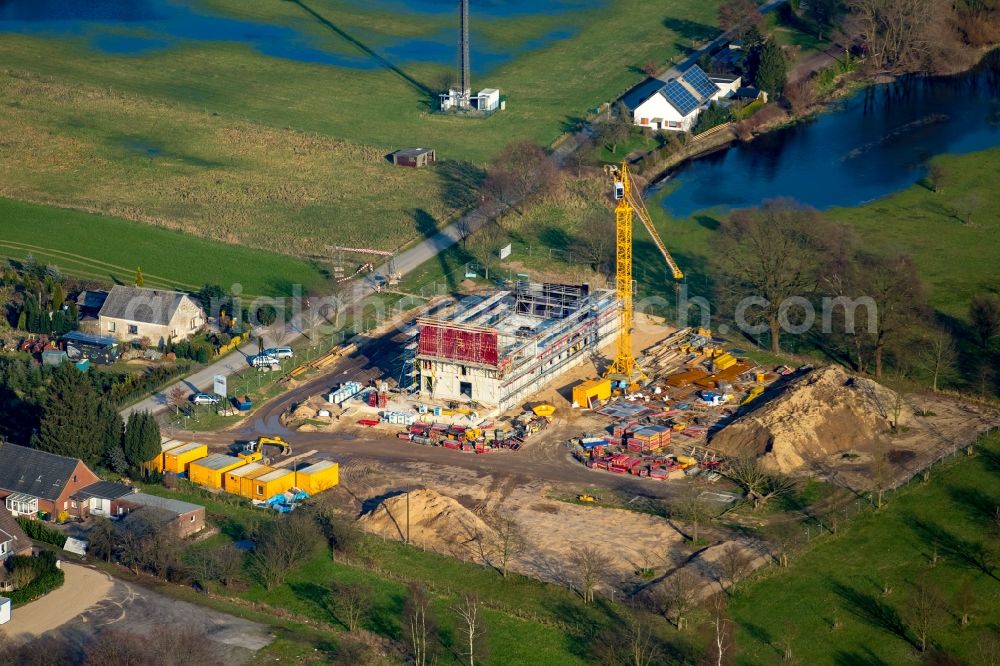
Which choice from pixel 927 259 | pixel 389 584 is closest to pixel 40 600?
pixel 389 584

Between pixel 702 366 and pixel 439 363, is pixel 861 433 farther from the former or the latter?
pixel 439 363

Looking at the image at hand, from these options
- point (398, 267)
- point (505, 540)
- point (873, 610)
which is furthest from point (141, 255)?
point (873, 610)

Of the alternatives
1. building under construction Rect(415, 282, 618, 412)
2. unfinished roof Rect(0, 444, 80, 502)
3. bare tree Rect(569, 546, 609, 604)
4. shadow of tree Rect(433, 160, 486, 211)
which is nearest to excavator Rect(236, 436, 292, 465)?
unfinished roof Rect(0, 444, 80, 502)

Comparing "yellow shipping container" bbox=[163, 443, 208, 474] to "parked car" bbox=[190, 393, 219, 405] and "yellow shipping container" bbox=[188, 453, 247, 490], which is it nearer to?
"yellow shipping container" bbox=[188, 453, 247, 490]

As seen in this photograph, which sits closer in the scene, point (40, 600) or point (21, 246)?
point (40, 600)

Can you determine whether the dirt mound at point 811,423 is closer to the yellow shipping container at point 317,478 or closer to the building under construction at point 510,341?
the building under construction at point 510,341

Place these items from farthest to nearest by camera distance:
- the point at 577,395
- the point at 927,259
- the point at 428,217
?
the point at 428,217, the point at 927,259, the point at 577,395

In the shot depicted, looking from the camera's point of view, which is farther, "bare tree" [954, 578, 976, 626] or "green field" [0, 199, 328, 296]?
"green field" [0, 199, 328, 296]

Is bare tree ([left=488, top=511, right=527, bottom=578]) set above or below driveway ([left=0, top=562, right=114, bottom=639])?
above
